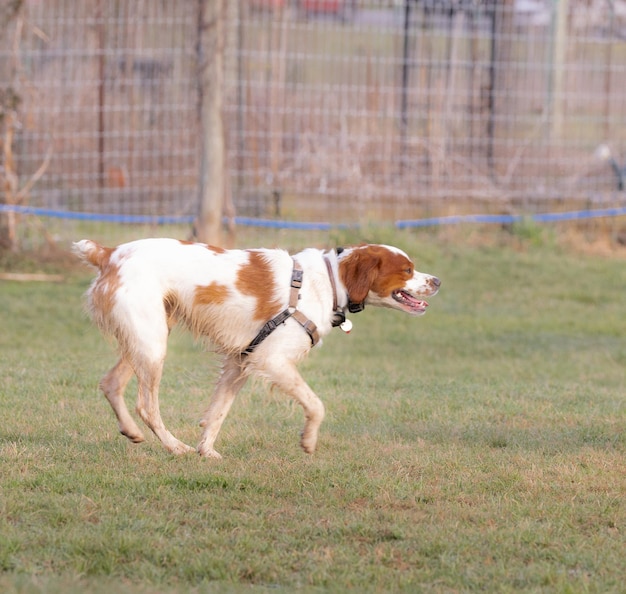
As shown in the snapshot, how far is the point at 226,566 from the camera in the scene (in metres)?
3.60

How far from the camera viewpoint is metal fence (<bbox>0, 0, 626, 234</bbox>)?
1092cm

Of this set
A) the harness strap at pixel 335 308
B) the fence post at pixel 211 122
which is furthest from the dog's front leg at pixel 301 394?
the fence post at pixel 211 122

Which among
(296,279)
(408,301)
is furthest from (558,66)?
(296,279)

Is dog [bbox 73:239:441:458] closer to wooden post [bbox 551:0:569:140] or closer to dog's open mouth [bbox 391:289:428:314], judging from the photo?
dog's open mouth [bbox 391:289:428:314]

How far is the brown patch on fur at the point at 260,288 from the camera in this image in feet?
16.5

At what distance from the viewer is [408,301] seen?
5336mm

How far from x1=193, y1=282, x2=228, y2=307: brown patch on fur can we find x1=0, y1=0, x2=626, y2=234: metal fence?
592 centimetres

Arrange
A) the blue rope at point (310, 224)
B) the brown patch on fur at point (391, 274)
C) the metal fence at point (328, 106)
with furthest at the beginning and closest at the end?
the metal fence at point (328, 106)
the blue rope at point (310, 224)
the brown patch on fur at point (391, 274)

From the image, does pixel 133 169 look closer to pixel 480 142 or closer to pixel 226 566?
pixel 480 142

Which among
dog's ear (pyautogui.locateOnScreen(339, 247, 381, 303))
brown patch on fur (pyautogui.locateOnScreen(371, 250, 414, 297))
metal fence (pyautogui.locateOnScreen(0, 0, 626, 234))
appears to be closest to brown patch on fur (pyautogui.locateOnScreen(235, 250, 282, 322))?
dog's ear (pyautogui.locateOnScreen(339, 247, 381, 303))

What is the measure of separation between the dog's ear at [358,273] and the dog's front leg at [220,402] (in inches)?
25.1

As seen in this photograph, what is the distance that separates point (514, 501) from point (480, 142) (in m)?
8.06

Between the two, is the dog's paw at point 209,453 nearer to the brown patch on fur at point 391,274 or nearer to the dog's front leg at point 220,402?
the dog's front leg at point 220,402

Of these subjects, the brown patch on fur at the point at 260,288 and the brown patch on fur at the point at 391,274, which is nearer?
the brown patch on fur at the point at 260,288
